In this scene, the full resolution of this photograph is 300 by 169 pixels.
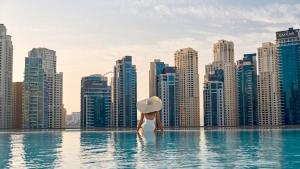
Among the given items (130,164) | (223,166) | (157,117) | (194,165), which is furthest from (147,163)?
(157,117)

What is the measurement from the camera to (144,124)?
3548 inches

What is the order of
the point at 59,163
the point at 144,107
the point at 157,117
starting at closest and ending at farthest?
the point at 59,163 < the point at 144,107 < the point at 157,117

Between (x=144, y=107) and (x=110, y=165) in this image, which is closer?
(x=110, y=165)

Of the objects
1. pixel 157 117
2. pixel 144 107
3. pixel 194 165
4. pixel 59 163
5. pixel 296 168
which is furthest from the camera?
pixel 157 117

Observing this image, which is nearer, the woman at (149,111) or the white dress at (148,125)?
the woman at (149,111)

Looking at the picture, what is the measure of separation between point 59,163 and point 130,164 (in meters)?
5.45

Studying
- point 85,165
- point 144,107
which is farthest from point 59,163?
point 144,107

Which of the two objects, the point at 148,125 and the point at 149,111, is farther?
the point at 148,125

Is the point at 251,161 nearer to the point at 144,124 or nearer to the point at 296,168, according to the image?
the point at 296,168

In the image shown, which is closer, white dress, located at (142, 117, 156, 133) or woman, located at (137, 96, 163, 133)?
woman, located at (137, 96, 163, 133)

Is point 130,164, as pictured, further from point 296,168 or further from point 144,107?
point 144,107

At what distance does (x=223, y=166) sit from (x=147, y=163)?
5442mm

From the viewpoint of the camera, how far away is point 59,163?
33.8 meters

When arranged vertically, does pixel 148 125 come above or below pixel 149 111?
below
